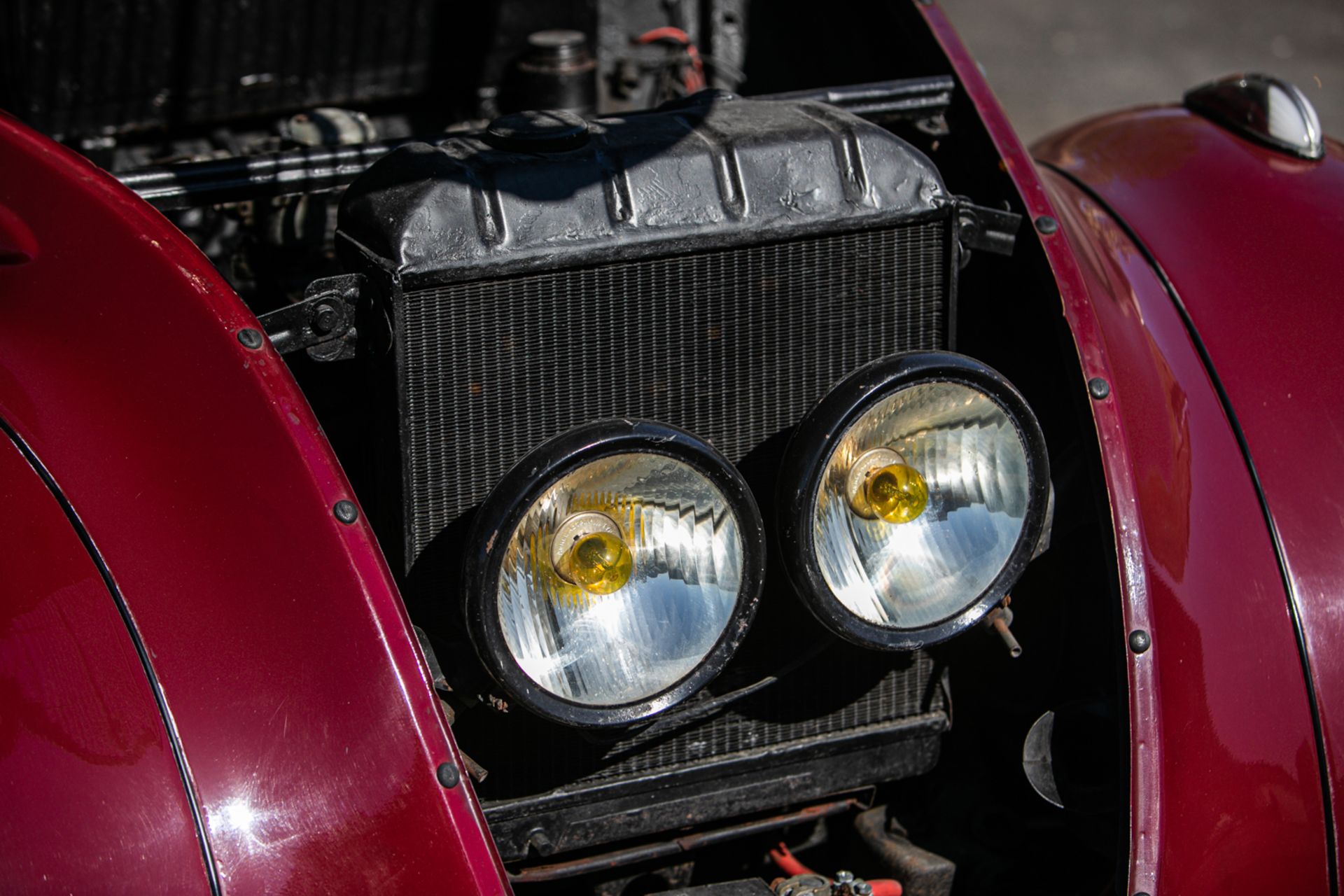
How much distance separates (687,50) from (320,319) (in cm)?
165

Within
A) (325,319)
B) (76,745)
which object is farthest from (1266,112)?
(76,745)

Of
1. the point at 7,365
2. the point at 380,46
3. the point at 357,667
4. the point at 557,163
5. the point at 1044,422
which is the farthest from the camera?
the point at 380,46

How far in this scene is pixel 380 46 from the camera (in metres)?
2.84

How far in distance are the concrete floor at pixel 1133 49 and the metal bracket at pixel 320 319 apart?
6021 millimetres

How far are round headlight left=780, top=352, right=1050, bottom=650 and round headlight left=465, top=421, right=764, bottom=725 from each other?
93 mm

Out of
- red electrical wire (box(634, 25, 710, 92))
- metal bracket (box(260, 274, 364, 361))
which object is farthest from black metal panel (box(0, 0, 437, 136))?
metal bracket (box(260, 274, 364, 361))

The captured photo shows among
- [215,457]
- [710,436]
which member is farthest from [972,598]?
[215,457]

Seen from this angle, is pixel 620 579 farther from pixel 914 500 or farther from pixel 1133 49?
pixel 1133 49

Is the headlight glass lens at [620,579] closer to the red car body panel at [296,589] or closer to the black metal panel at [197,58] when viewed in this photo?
the red car body panel at [296,589]

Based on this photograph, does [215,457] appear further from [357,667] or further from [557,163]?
[557,163]

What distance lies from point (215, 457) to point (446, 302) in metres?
0.31

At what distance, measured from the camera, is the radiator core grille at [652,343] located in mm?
1599

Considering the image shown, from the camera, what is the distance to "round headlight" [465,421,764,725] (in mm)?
1434

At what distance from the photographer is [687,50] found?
9.87 ft
